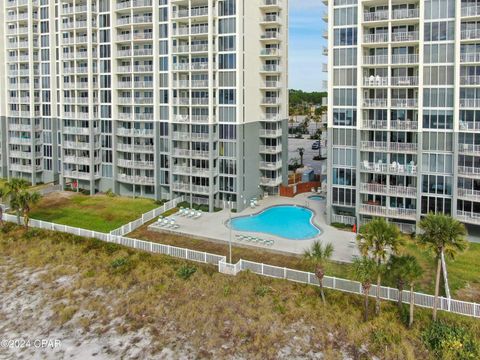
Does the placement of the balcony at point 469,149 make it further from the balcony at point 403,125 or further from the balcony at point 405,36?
the balcony at point 405,36

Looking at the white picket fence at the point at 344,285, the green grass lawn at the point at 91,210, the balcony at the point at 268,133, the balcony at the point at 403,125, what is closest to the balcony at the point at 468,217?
the balcony at the point at 403,125

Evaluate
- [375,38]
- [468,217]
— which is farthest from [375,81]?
[468,217]

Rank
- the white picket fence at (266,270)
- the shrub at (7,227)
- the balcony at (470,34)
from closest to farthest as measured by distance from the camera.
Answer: the white picket fence at (266,270) → the balcony at (470,34) → the shrub at (7,227)

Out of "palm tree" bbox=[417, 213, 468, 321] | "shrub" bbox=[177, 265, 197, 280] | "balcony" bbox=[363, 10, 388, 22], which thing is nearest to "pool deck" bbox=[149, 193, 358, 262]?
"shrub" bbox=[177, 265, 197, 280]

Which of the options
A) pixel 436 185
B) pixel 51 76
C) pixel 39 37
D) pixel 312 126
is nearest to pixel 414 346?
pixel 436 185

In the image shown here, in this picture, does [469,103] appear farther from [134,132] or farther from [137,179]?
[137,179]

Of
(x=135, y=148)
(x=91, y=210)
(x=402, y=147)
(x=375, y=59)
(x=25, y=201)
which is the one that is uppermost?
(x=375, y=59)
